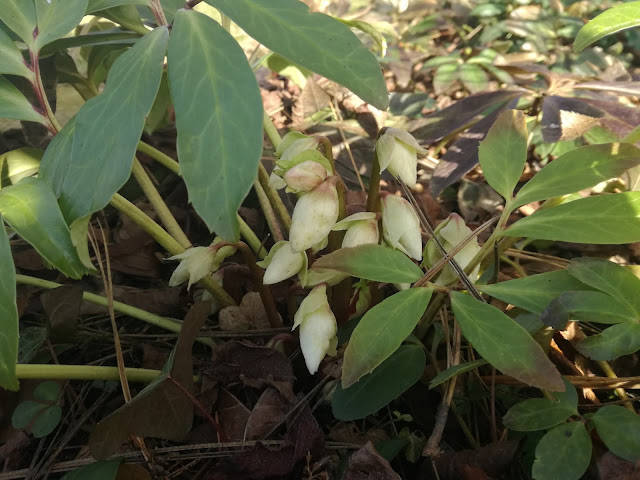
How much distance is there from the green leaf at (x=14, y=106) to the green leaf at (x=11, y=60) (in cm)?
3

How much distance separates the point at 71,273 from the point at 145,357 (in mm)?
362

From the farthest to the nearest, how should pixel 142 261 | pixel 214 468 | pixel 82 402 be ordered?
1. pixel 142 261
2. pixel 82 402
3. pixel 214 468

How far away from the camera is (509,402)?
0.78m

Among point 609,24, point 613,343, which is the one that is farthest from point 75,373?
point 609,24

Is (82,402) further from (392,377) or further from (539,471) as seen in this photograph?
(539,471)

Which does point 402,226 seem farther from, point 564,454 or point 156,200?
point 156,200

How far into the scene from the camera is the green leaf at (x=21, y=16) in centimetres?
68

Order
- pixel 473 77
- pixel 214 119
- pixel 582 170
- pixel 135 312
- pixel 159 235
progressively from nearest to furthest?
pixel 214 119 < pixel 582 170 < pixel 159 235 < pixel 135 312 < pixel 473 77

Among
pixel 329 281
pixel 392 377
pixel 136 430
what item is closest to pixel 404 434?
pixel 392 377

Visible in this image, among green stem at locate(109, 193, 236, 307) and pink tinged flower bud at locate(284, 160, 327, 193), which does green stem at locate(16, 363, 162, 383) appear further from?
pink tinged flower bud at locate(284, 160, 327, 193)

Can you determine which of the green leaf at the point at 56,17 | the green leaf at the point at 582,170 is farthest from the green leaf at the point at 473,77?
the green leaf at the point at 56,17

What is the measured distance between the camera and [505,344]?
1.82 ft

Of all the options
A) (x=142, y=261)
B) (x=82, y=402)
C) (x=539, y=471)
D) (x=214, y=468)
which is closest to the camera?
(x=539, y=471)

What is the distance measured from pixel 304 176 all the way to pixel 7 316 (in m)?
0.35
